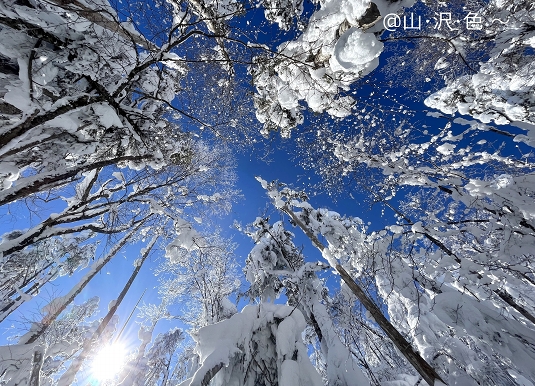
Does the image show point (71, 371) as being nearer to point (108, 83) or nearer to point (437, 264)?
point (108, 83)

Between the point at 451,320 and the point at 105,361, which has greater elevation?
the point at 105,361

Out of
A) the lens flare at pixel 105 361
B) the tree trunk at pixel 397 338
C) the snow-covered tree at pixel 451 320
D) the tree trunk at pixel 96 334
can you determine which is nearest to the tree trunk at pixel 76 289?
the tree trunk at pixel 96 334

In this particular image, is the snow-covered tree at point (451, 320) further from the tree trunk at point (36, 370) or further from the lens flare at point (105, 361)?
the lens flare at point (105, 361)

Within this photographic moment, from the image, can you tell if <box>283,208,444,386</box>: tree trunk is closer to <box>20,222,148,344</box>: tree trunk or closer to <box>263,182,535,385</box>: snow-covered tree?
<box>263,182,535,385</box>: snow-covered tree

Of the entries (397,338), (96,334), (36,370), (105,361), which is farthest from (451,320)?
(105,361)

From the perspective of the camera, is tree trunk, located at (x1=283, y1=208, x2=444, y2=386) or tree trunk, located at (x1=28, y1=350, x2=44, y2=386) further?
tree trunk, located at (x1=283, y1=208, x2=444, y2=386)

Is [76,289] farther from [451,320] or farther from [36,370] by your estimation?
[451,320]

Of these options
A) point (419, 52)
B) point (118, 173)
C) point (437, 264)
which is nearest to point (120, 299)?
point (118, 173)

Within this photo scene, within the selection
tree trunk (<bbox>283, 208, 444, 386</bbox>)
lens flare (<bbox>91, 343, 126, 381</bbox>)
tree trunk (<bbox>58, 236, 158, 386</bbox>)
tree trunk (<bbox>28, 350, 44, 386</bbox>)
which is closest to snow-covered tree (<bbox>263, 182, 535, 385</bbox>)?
tree trunk (<bbox>283, 208, 444, 386</bbox>)

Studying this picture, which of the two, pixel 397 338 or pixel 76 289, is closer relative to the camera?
pixel 397 338

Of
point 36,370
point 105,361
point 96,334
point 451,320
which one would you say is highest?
point 105,361

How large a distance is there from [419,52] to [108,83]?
6.62 m

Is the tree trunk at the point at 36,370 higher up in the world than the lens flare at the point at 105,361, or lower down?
lower down

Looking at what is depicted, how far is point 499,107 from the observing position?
15.0 ft
